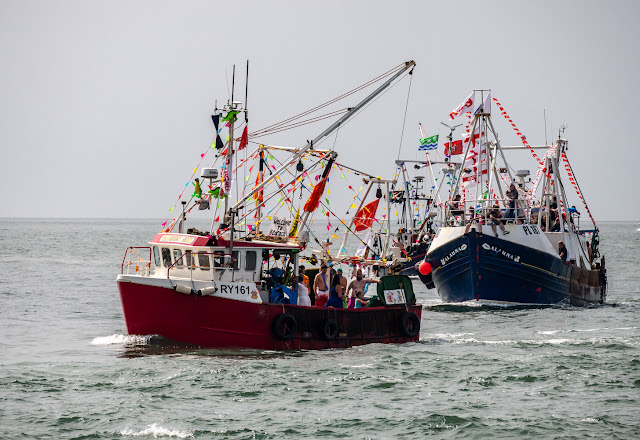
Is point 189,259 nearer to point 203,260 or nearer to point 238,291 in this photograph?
point 203,260

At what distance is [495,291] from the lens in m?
41.6

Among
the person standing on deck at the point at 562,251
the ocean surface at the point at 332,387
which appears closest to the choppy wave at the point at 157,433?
the ocean surface at the point at 332,387

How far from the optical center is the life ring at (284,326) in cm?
2600

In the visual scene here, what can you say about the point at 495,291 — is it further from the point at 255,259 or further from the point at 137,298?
the point at 137,298

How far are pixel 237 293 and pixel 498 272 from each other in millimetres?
18846

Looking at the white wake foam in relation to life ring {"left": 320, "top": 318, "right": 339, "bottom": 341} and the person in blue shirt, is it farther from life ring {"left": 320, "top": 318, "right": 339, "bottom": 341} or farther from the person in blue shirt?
the person in blue shirt

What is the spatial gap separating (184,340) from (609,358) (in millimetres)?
12238

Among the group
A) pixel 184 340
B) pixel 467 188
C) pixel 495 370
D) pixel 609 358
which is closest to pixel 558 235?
pixel 467 188

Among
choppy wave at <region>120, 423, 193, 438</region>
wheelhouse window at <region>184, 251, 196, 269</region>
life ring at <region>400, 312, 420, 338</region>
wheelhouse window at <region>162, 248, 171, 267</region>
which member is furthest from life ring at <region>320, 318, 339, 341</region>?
choppy wave at <region>120, 423, 193, 438</region>

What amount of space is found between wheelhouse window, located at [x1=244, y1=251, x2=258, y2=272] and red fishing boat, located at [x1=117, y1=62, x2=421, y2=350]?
0.03 m

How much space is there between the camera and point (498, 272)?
4134 cm

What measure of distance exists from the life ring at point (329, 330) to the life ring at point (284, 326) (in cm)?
99

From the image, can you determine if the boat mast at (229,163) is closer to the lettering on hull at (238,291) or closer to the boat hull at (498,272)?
the lettering on hull at (238,291)

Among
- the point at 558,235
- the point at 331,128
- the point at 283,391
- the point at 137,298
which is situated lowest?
the point at 283,391
